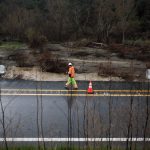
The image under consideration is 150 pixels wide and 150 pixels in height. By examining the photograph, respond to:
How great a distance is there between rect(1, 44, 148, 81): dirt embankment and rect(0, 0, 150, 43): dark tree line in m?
7.26

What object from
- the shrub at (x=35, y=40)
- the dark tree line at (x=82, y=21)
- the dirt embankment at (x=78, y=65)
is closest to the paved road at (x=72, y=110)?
the dirt embankment at (x=78, y=65)

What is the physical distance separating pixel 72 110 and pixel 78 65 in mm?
8120

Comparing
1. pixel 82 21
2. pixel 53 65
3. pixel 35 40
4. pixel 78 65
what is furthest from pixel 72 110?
pixel 82 21

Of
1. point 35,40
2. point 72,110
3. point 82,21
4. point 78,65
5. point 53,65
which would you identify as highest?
point 82,21

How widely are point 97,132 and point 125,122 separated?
101 cm

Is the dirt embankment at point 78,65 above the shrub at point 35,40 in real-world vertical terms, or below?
below

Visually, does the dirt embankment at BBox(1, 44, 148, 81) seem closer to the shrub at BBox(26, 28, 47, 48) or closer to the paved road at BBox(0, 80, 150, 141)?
the paved road at BBox(0, 80, 150, 141)

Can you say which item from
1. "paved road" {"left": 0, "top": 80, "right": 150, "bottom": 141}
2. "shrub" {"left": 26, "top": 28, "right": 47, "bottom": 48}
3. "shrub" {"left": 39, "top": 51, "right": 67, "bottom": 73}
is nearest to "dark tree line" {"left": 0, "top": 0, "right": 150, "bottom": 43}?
"shrub" {"left": 26, "top": 28, "right": 47, "bottom": 48}

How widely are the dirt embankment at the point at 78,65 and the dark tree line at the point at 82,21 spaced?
7.26 meters

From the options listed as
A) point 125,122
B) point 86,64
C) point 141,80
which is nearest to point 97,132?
point 125,122

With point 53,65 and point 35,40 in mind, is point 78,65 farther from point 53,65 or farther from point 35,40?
point 35,40

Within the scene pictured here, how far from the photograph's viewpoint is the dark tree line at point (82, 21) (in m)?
30.1

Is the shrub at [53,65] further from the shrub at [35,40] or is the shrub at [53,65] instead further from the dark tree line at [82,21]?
the dark tree line at [82,21]

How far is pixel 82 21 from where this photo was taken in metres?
33.4
